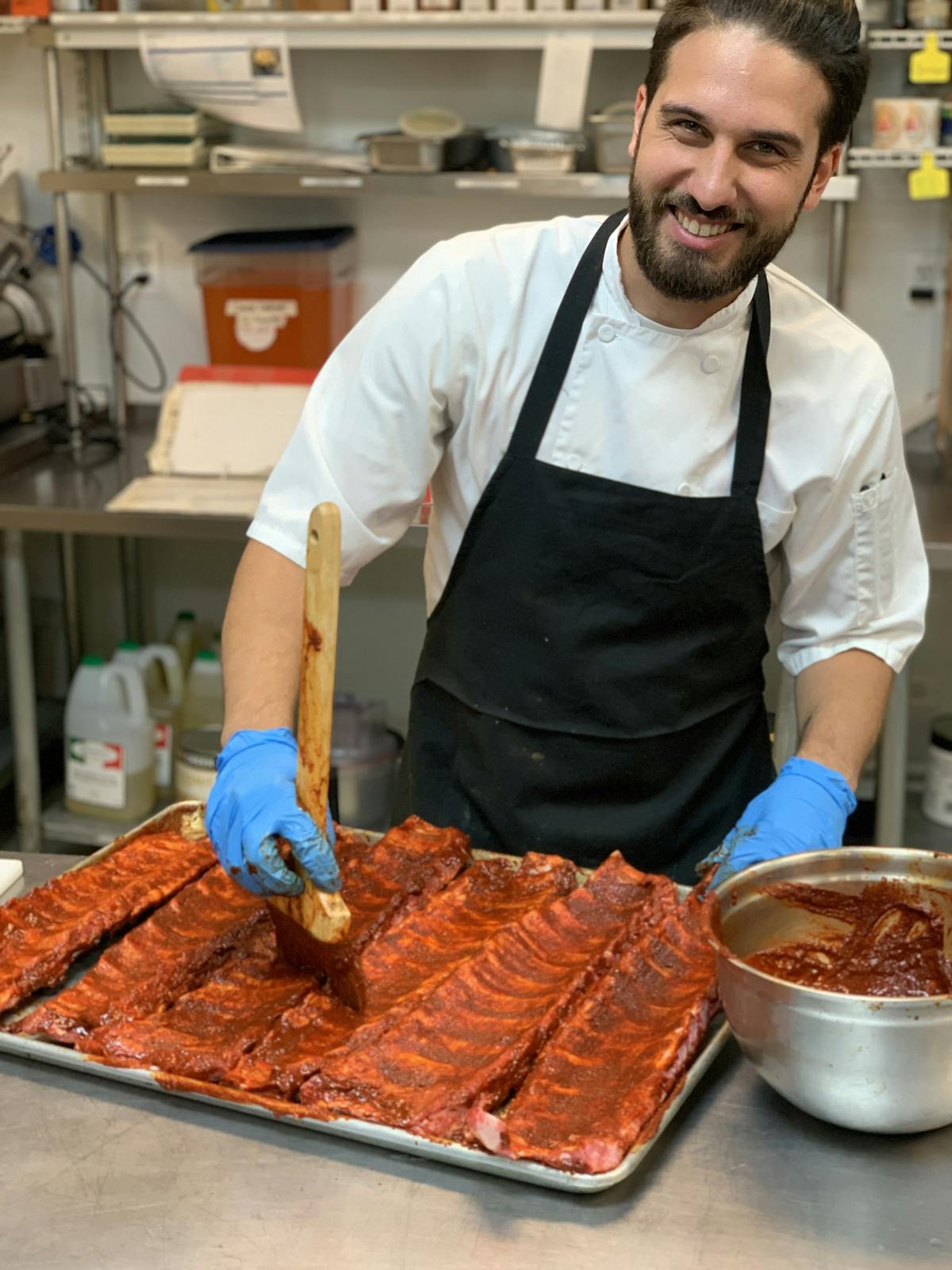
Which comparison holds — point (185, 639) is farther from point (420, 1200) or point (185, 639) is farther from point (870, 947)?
point (420, 1200)

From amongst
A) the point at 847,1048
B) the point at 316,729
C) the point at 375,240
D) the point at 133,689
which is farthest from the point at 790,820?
the point at 375,240

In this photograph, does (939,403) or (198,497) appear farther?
(939,403)

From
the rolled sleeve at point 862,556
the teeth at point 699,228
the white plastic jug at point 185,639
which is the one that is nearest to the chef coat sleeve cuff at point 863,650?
the rolled sleeve at point 862,556

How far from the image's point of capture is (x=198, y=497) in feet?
11.6

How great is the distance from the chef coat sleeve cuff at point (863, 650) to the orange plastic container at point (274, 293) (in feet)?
7.08

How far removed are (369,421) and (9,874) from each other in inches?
28.1

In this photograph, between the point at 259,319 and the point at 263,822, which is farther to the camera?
the point at 259,319

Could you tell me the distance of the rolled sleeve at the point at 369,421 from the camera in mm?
1924

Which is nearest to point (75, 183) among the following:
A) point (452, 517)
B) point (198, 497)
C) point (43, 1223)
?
point (198, 497)

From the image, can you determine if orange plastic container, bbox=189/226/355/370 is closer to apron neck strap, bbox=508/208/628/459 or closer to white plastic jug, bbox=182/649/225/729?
white plastic jug, bbox=182/649/225/729

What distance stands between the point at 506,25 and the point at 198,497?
131cm

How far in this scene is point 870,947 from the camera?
5.03 ft

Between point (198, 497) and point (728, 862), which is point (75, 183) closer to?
point (198, 497)

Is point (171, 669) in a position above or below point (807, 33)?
below
